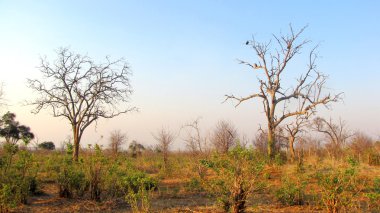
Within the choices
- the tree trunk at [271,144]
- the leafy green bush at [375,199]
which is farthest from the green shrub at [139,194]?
the tree trunk at [271,144]

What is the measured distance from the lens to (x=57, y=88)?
22.4 metres

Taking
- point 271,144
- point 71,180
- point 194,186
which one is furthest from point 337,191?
point 271,144

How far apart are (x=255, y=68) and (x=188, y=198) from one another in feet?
37.1

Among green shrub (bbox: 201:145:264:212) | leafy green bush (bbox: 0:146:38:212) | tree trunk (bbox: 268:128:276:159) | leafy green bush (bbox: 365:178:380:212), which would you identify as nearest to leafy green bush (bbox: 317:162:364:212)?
leafy green bush (bbox: 365:178:380:212)

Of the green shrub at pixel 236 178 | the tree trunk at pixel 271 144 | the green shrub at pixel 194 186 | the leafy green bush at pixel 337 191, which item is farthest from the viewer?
the tree trunk at pixel 271 144

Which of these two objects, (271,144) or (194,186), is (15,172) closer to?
(194,186)

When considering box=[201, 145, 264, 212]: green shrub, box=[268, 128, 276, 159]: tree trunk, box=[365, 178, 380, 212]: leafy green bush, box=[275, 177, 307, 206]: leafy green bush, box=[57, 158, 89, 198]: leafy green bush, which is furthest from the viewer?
box=[268, 128, 276, 159]: tree trunk

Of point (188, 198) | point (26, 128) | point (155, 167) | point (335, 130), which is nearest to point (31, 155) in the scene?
point (188, 198)

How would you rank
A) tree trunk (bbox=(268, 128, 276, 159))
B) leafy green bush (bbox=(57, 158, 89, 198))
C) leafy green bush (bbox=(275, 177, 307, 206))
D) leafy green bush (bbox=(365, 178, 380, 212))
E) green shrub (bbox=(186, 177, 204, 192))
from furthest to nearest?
1. tree trunk (bbox=(268, 128, 276, 159))
2. green shrub (bbox=(186, 177, 204, 192))
3. leafy green bush (bbox=(57, 158, 89, 198))
4. leafy green bush (bbox=(275, 177, 307, 206))
5. leafy green bush (bbox=(365, 178, 380, 212))

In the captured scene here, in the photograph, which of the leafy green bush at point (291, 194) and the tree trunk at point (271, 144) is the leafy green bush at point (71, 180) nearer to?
the leafy green bush at point (291, 194)

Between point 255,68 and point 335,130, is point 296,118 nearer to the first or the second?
point 255,68

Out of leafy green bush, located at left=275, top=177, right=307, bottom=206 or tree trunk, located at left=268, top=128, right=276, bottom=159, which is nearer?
leafy green bush, located at left=275, top=177, right=307, bottom=206

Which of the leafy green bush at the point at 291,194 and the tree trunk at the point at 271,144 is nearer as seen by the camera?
the leafy green bush at the point at 291,194

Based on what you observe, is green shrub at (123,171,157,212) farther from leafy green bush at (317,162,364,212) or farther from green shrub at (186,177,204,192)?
leafy green bush at (317,162,364,212)
